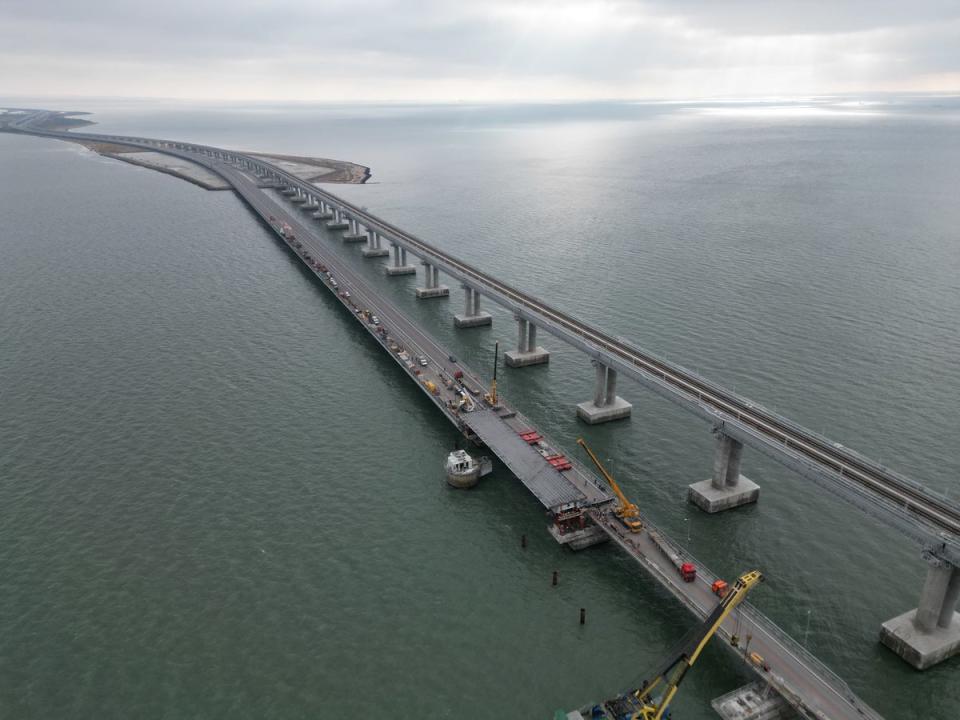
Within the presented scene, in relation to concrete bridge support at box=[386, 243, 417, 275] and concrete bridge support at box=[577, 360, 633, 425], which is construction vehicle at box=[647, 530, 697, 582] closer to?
concrete bridge support at box=[577, 360, 633, 425]

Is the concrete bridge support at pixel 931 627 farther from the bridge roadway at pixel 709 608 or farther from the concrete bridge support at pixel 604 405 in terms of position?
the concrete bridge support at pixel 604 405

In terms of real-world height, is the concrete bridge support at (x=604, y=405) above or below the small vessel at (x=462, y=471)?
above

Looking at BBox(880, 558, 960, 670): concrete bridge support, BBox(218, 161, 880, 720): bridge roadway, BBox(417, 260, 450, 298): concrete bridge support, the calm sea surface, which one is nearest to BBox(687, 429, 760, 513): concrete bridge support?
the calm sea surface

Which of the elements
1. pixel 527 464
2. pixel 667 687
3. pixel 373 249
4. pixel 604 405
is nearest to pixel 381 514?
pixel 527 464

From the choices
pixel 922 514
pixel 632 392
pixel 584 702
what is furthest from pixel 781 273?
pixel 584 702

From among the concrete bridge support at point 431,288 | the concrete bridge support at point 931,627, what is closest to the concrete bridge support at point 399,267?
the concrete bridge support at point 431,288

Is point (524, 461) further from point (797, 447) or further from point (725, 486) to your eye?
point (797, 447)
